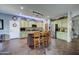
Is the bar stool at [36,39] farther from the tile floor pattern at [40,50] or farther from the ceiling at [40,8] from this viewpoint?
the ceiling at [40,8]

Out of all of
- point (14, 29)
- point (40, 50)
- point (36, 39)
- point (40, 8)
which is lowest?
point (40, 50)

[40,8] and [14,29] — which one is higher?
[40,8]

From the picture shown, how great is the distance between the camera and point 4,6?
9.32 feet

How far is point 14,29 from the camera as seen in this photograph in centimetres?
292

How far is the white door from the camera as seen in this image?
289cm

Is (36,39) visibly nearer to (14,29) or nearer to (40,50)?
(40,50)

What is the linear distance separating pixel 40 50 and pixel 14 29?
0.77 m

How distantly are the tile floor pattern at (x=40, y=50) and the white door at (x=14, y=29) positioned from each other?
12 cm

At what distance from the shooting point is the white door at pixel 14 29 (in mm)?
2891

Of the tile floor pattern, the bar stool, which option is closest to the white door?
the tile floor pattern

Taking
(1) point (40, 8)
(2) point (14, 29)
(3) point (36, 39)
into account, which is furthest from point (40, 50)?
(1) point (40, 8)

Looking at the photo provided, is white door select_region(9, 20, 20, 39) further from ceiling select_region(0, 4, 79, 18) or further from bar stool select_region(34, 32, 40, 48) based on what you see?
bar stool select_region(34, 32, 40, 48)

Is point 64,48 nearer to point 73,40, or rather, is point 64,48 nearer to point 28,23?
point 73,40
